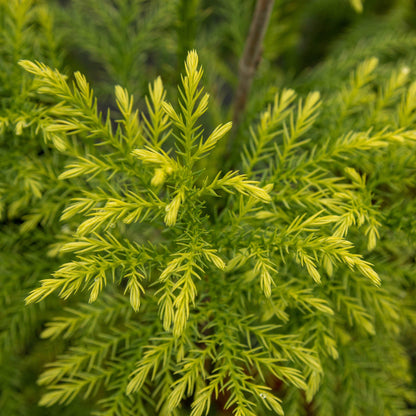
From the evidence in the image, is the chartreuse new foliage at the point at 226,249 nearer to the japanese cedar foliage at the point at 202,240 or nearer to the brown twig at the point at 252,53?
the japanese cedar foliage at the point at 202,240

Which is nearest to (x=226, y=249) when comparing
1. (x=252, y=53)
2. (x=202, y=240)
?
(x=202, y=240)

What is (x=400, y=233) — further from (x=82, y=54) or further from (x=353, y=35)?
(x=82, y=54)

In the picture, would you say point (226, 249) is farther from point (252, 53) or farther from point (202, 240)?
point (252, 53)

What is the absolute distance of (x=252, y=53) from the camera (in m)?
0.80

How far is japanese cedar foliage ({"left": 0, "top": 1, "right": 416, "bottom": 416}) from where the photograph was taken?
51 cm

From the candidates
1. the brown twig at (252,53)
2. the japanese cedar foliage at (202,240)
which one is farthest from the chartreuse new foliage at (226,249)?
the brown twig at (252,53)

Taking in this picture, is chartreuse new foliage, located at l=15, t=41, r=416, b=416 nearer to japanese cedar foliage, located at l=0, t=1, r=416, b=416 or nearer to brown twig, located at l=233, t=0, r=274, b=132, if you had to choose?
japanese cedar foliage, located at l=0, t=1, r=416, b=416

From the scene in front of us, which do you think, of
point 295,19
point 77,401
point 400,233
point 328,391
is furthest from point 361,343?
point 295,19

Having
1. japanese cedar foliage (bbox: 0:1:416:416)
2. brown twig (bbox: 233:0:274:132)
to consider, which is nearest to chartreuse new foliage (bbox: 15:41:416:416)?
japanese cedar foliage (bbox: 0:1:416:416)

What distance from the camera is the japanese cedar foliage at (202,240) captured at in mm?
511

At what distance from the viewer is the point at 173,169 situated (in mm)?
499

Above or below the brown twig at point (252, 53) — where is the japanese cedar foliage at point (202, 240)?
below

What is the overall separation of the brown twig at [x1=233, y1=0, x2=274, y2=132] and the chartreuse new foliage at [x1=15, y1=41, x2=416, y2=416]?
0.54ft

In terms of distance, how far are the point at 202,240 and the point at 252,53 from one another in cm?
48
